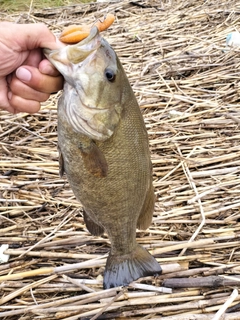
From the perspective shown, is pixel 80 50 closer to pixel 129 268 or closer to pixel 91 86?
pixel 91 86

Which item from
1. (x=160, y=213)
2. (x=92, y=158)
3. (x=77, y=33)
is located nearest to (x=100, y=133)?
Answer: (x=92, y=158)

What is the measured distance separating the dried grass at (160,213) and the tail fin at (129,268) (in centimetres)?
24

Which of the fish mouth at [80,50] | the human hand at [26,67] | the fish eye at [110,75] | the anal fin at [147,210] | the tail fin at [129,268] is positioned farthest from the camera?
the tail fin at [129,268]

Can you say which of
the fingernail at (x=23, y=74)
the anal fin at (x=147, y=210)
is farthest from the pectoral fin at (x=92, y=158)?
the fingernail at (x=23, y=74)

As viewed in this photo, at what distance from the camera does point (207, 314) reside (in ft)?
8.80

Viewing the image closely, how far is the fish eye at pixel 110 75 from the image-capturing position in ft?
6.63

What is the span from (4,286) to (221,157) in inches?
78.4

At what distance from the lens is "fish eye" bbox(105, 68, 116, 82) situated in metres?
2.02

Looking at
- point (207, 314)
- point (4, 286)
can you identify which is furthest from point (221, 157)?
point (4, 286)

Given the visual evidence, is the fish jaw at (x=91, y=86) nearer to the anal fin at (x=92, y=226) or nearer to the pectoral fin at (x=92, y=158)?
the pectoral fin at (x=92, y=158)

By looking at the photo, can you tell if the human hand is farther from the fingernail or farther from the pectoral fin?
the pectoral fin

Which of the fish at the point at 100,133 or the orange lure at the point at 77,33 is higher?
the orange lure at the point at 77,33

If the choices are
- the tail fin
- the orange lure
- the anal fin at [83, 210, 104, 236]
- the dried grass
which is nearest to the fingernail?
the orange lure

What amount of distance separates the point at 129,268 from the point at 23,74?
44.8 inches
